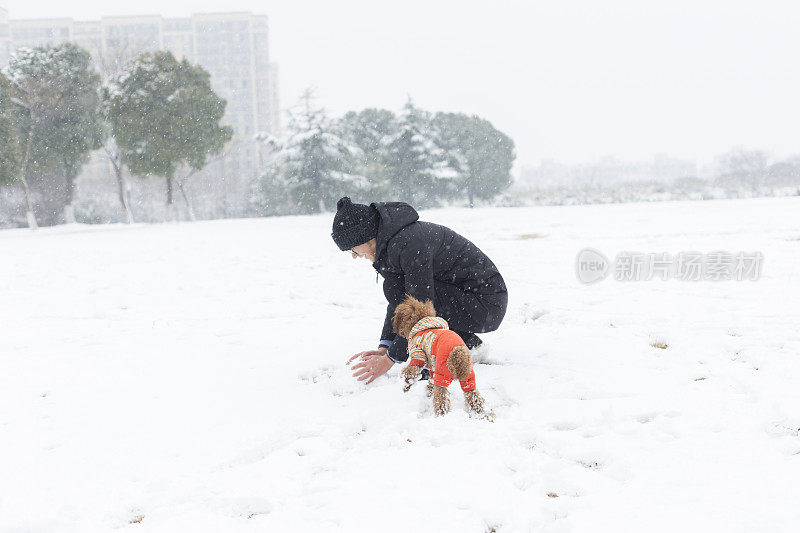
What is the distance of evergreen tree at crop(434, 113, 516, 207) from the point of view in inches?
1574

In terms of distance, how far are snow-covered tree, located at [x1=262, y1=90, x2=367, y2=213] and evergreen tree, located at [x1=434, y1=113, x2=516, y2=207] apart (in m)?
9.62

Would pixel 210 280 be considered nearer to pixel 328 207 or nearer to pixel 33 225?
pixel 33 225

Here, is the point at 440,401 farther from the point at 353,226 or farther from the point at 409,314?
the point at 353,226

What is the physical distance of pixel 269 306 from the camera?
22.3 feet

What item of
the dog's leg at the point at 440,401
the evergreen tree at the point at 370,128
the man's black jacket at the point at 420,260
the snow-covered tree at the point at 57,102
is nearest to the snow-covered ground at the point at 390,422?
the dog's leg at the point at 440,401

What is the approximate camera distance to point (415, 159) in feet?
117

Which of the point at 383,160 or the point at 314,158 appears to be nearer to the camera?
the point at 314,158

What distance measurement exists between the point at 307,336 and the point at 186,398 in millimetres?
1671

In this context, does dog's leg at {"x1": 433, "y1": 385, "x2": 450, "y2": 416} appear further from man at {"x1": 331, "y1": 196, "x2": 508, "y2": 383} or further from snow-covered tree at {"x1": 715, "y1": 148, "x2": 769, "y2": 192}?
snow-covered tree at {"x1": 715, "y1": 148, "x2": 769, "y2": 192}

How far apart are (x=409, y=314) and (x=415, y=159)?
33.2m

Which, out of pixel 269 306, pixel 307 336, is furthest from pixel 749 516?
pixel 269 306

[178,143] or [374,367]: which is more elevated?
[178,143]

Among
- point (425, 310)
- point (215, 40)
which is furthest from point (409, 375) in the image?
point (215, 40)

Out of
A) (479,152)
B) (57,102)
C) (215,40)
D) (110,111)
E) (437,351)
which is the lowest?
(437,351)
